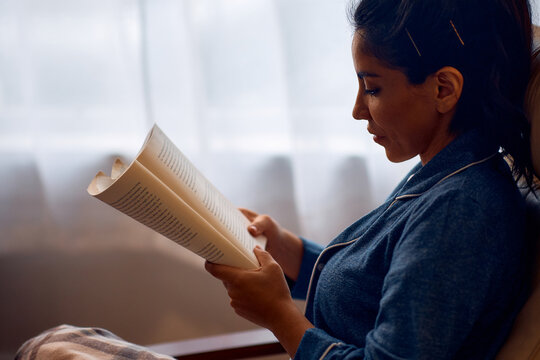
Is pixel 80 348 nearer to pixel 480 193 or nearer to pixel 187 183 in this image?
pixel 187 183

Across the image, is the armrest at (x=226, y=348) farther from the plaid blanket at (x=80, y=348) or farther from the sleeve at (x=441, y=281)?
the sleeve at (x=441, y=281)

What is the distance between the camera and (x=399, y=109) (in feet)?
2.54

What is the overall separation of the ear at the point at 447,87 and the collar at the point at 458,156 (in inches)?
2.0

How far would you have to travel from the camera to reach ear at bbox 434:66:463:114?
72 cm

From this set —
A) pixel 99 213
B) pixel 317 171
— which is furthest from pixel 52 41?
pixel 317 171

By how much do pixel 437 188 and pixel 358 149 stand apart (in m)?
0.77

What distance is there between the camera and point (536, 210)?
2.65 feet

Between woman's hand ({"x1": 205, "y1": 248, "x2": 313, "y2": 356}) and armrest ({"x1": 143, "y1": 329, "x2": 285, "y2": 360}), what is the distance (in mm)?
206

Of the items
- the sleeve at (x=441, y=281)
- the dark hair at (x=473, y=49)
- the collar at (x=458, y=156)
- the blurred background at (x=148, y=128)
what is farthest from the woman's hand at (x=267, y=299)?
the blurred background at (x=148, y=128)

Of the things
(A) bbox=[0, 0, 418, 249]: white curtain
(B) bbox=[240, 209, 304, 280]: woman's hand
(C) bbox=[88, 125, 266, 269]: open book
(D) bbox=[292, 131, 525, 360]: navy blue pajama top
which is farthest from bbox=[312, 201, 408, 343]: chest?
(A) bbox=[0, 0, 418, 249]: white curtain

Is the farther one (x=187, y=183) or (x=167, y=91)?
(x=167, y=91)

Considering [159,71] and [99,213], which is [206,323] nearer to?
[99,213]

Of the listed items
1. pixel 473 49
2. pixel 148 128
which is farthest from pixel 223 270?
pixel 148 128

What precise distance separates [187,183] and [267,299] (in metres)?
0.21
